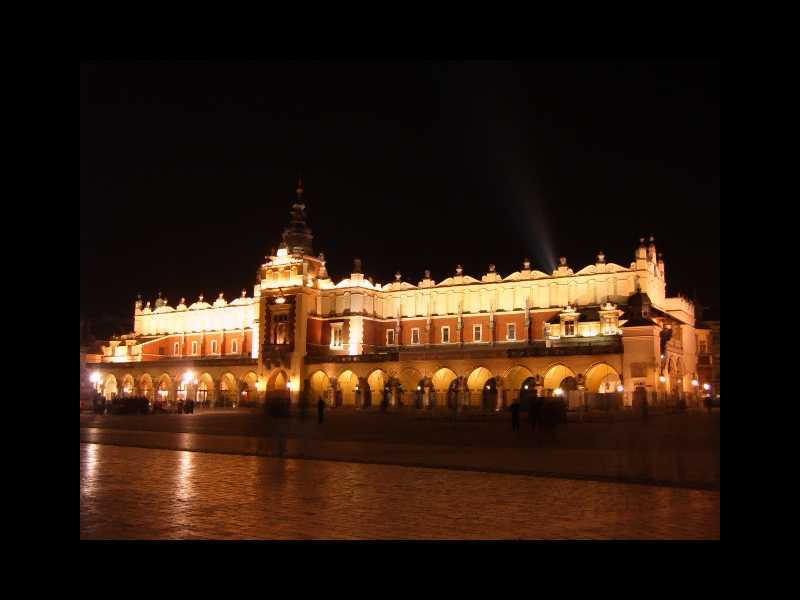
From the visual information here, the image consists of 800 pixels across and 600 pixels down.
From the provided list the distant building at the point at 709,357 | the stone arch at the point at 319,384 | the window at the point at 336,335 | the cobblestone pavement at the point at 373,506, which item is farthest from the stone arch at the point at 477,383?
the cobblestone pavement at the point at 373,506

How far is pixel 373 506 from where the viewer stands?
975cm

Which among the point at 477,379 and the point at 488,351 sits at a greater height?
the point at 488,351

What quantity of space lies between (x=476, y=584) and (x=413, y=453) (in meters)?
11.8

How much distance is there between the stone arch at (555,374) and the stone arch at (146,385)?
1468 inches

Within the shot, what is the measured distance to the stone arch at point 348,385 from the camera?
2157 inches

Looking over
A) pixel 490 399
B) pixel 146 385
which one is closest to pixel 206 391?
pixel 146 385

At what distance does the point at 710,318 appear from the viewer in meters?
70.9

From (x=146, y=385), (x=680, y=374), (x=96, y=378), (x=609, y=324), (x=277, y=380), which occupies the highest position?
(x=609, y=324)

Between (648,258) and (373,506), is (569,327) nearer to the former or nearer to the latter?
(648,258)

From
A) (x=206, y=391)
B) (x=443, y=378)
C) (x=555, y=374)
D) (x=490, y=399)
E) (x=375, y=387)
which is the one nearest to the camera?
(x=555, y=374)

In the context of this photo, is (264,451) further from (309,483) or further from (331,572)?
(331,572)

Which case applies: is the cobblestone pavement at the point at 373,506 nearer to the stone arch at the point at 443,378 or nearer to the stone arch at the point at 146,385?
the stone arch at the point at 443,378

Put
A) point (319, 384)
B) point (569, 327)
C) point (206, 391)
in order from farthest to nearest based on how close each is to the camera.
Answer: point (206, 391) → point (319, 384) → point (569, 327)

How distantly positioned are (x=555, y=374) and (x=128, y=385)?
1600 inches
